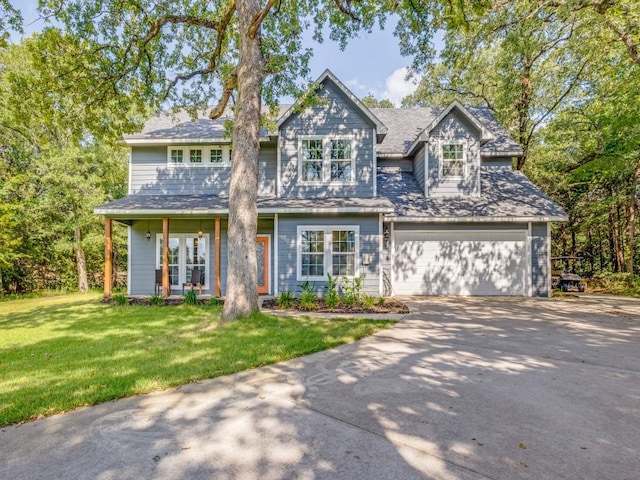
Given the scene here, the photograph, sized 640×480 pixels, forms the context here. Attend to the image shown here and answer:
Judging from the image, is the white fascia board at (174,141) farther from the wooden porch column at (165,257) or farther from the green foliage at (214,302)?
the green foliage at (214,302)

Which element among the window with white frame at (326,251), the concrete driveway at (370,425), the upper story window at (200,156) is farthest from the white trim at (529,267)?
the upper story window at (200,156)

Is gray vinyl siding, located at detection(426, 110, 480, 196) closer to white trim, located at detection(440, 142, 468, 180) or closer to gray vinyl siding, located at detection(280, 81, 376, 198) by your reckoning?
white trim, located at detection(440, 142, 468, 180)

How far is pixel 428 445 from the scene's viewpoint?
2451 mm

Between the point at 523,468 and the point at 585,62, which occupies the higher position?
the point at 585,62

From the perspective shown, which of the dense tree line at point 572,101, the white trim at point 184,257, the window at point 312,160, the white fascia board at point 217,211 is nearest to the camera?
the white fascia board at point 217,211

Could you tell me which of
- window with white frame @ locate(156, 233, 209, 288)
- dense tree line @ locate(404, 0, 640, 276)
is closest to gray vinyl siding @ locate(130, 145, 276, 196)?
window with white frame @ locate(156, 233, 209, 288)

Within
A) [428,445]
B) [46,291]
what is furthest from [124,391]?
[46,291]

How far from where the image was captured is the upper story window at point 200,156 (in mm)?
11898

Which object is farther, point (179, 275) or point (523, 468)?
point (179, 275)

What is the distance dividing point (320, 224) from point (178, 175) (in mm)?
5682

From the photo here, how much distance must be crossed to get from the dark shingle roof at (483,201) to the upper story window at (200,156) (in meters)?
5.85

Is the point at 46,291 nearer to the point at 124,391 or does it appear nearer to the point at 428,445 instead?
the point at 124,391

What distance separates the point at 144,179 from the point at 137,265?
122 inches

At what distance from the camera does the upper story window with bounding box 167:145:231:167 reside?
468 inches
